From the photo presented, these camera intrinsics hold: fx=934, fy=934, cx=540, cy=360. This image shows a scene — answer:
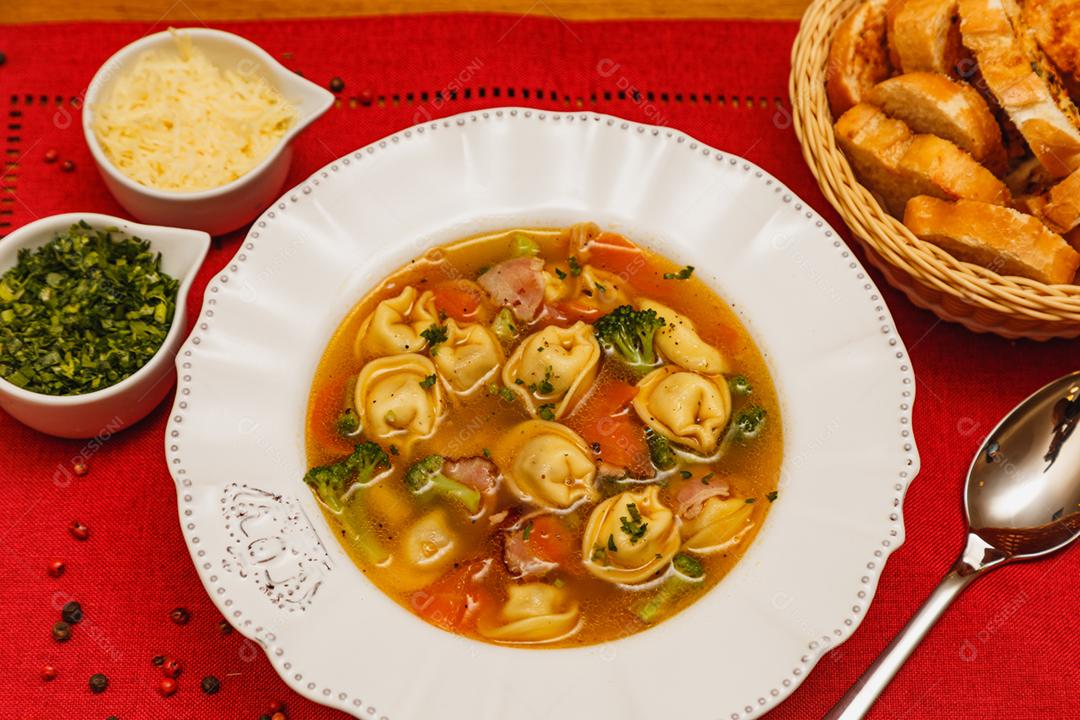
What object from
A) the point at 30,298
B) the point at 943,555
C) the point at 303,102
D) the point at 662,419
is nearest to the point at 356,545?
the point at 662,419

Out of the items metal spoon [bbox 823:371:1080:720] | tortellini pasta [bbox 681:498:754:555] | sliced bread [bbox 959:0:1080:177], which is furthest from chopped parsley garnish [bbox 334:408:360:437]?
sliced bread [bbox 959:0:1080:177]

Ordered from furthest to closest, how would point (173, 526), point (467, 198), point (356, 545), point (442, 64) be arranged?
point (442, 64) → point (467, 198) → point (173, 526) → point (356, 545)

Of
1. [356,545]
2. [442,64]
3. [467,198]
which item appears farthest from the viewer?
[442,64]

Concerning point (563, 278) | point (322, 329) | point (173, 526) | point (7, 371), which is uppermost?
point (563, 278)

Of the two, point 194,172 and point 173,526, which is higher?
point 194,172

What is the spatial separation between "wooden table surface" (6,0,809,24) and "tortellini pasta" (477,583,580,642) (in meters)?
2.70

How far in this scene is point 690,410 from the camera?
3.42m

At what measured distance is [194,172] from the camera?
3.69 m

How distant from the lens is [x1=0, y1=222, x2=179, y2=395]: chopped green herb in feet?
10.7

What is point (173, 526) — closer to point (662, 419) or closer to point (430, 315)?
point (430, 315)

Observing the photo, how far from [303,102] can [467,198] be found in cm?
85

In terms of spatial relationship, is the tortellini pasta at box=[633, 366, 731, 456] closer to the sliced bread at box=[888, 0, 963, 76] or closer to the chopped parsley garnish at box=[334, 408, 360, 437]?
the chopped parsley garnish at box=[334, 408, 360, 437]

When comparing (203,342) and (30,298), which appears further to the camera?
(30,298)

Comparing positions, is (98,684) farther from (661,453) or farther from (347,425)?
(661,453)
